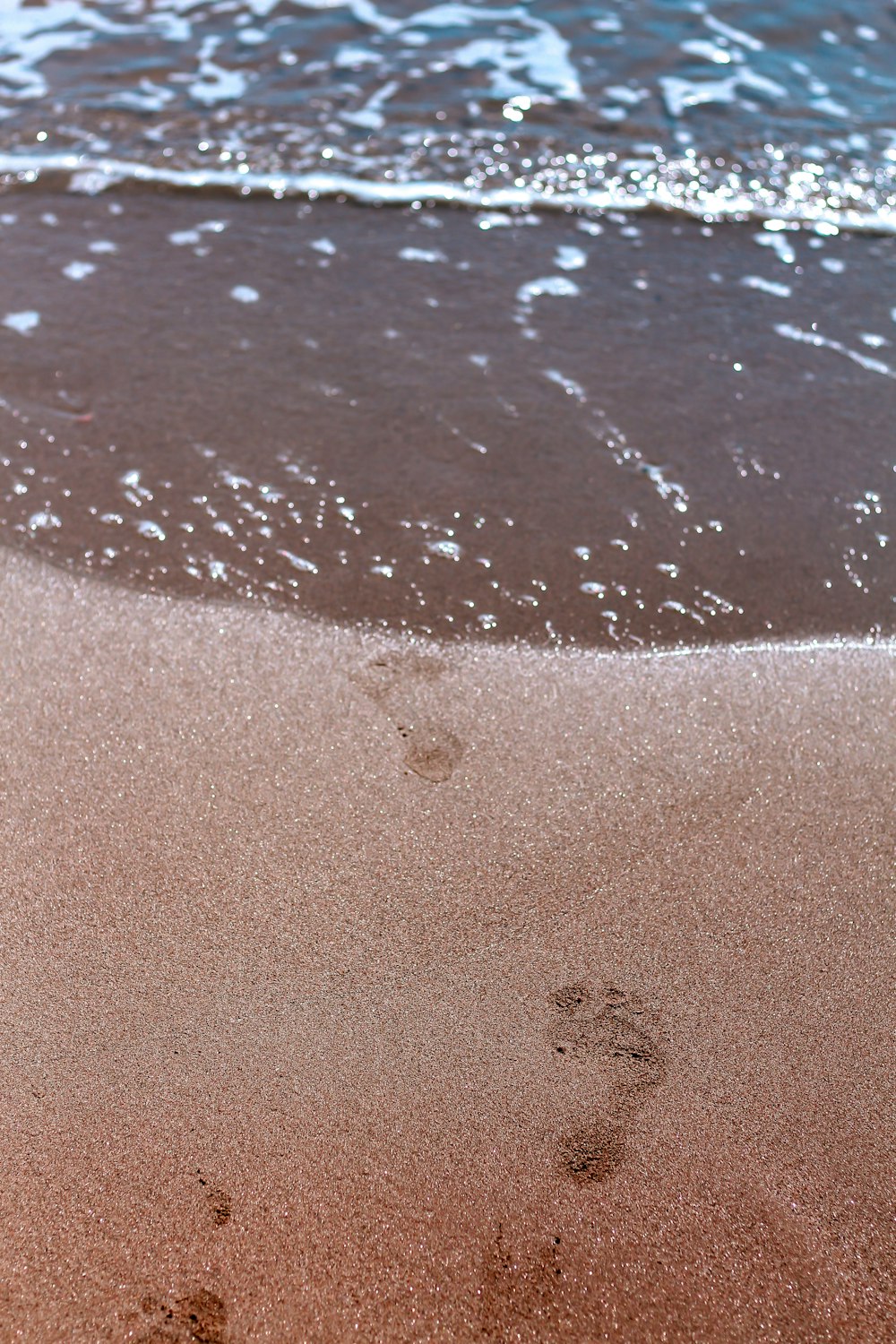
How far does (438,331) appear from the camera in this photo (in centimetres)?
371

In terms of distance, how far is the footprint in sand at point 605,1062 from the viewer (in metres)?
1.83

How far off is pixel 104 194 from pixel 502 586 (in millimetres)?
2927

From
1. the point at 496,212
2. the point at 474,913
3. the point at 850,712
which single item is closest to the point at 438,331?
the point at 496,212

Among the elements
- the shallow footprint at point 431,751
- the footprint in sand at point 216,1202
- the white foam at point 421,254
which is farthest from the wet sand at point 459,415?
the footprint in sand at point 216,1202

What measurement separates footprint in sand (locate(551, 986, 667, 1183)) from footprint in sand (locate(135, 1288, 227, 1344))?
60cm

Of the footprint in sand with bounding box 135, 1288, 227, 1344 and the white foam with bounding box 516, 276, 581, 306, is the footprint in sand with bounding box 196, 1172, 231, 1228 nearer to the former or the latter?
the footprint in sand with bounding box 135, 1288, 227, 1344

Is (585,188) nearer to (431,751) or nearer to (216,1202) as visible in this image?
(431,751)

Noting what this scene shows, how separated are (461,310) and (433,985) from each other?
263 cm

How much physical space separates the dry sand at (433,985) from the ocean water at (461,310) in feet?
0.99

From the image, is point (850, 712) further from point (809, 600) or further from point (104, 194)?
point (104, 194)

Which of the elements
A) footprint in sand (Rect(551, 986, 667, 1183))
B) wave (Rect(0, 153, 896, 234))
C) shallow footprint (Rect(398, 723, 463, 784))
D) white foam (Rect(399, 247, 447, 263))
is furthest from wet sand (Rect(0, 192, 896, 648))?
footprint in sand (Rect(551, 986, 667, 1183))

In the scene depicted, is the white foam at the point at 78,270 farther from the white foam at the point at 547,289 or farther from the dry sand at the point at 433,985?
the dry sand at the point at 433,985

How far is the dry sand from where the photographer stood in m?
1.70

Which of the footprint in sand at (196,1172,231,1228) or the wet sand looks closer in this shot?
the footprint in sand at (196,1172,231,1228)
